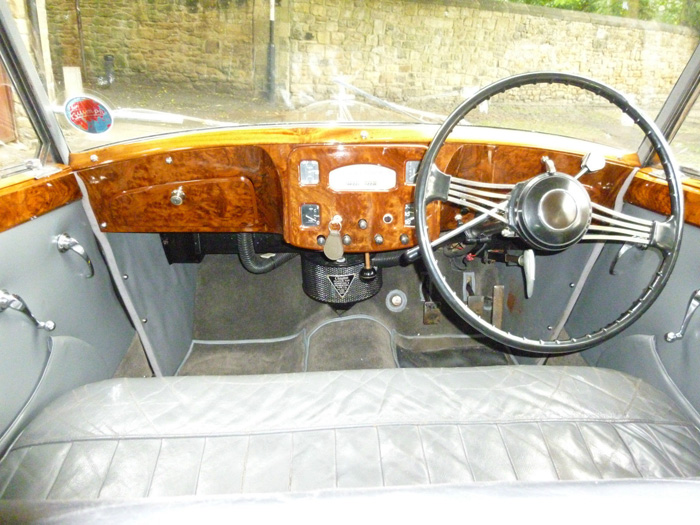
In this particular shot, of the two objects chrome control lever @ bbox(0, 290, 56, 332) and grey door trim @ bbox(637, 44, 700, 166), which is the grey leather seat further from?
grey door trim @ bbox(637, 44, 700, 166)

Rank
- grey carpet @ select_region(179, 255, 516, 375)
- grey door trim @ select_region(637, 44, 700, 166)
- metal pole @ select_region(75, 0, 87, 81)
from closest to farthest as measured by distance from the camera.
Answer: grey door trim @ select_region(637, 44, 700, 166), metal pole @ select_region(75, 0, 87, 81), grey carpet @ select_region(179, 255, 516, 375)

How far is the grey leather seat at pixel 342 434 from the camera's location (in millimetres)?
1009

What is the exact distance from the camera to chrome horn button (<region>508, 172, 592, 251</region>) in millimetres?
1288

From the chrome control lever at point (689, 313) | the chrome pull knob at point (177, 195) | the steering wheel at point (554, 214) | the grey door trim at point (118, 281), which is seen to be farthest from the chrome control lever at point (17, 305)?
the chrome control lever at point (689, 313)

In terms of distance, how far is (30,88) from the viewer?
163cm

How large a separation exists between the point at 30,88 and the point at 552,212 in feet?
5.79

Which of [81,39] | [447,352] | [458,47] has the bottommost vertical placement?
[447,352]

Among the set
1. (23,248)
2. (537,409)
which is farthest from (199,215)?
(537,409)

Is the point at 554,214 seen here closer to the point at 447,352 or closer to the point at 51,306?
the point at 447,352

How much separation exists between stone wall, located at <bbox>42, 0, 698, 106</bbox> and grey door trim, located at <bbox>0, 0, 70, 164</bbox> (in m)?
0.11

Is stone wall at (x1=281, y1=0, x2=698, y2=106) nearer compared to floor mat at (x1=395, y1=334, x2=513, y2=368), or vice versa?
stone wall at (x1=281, y1=0, x2=698, y2=106)

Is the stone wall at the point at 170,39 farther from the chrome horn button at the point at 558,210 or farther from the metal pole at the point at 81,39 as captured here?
the chrome horn button at the point at 558,210

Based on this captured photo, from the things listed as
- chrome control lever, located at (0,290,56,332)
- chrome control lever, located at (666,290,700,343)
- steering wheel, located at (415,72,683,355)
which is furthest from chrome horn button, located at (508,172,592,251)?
chrome control lever, located at (0,290,56,332)

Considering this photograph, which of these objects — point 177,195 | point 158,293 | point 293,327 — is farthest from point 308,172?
point 293,327
